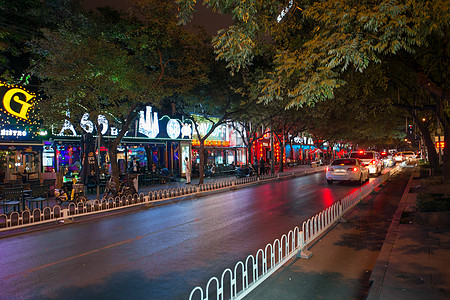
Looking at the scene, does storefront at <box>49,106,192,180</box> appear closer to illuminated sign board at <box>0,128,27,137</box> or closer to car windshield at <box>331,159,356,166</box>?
illuminated sign board at <box>0,128,27,137</box>

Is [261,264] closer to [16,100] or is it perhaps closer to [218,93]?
[218,93]

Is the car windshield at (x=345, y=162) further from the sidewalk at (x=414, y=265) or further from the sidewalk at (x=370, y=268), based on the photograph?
the sidewalk at (x=414, y=265)

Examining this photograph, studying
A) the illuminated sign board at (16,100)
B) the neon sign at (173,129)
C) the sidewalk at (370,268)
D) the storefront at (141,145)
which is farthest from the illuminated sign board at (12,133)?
the sidewalk at (370,268)

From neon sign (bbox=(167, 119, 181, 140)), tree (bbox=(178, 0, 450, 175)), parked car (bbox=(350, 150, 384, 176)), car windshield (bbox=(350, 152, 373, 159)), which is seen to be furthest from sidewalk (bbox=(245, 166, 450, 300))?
neon sign (bbox=(167, 119, 181, 140))

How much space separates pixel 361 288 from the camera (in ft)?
16.1

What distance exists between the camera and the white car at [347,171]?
18.1m

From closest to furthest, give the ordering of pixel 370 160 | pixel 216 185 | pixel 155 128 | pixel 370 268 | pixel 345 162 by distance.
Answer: pixel 370 268 < pixel 216 185 < pixel 345 162 < pixel 370 160 < pixel 155 128

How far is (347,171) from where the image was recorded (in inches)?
720

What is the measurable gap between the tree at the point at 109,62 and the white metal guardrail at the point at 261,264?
9151 millimetres

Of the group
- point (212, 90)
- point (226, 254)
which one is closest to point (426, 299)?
point (226, 254)

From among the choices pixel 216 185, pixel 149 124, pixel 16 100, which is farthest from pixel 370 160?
pixel 16 100

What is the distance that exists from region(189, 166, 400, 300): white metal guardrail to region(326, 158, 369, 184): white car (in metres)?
7.96

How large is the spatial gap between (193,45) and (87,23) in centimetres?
557

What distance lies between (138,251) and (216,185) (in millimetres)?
10991
